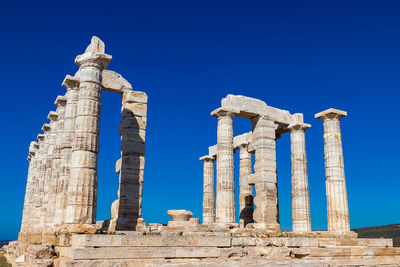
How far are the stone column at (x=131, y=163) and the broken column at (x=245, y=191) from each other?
41.5 ft

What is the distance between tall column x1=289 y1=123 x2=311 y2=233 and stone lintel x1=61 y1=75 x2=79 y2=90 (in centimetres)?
1616

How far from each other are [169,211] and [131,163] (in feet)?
11.8

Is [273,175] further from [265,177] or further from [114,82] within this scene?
[114,82]

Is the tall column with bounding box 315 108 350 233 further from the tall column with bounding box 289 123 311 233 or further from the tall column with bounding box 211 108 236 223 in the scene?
the tall column with bounding box 211 108 236 223

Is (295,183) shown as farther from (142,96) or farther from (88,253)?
(88,253)

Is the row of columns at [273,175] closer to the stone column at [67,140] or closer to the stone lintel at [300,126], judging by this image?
the stone lintel at [300,126]

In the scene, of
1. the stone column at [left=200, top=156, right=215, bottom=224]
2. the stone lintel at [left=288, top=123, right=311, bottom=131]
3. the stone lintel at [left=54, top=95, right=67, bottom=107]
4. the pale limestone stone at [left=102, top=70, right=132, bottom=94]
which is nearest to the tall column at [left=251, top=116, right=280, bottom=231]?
the stone lintel at [left=288, top=123, right=311, bottom=131]

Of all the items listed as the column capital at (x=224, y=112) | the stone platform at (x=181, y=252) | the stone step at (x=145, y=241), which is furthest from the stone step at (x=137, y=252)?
the column capital at (x=224, y=112)

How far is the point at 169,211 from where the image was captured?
22672mm

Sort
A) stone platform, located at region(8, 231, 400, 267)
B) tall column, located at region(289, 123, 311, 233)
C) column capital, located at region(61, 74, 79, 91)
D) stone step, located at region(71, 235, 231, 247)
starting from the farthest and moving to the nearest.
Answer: tall column, located at region(289, 123, 311, 233)
column capital, located at region(61, 74, 79, 91)
stone step, located at region(71, 235, 231, 247)
stone platform, located at region(8, 231, 400, 267)

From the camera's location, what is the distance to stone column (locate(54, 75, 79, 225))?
20.0m

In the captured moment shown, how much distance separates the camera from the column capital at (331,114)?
2844 cm

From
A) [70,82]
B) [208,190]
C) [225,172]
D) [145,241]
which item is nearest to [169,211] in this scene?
Result: [225,172]

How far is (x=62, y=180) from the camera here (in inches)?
798
